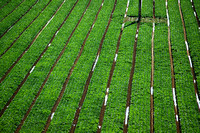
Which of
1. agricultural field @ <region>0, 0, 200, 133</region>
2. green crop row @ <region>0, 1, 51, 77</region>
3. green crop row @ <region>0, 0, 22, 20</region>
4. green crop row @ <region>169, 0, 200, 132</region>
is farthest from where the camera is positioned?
green crop row @ <region>0, 0, 22, 20</region>

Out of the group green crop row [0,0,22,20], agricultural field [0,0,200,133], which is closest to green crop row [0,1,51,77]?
agricultural field [0,0,200,133]

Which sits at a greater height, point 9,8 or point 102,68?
point 9,8

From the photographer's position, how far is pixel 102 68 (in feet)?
51.4

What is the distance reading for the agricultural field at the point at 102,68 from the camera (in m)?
12.3

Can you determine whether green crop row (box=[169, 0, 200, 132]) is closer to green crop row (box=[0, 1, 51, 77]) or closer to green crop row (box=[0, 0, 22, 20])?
green crop row (box=[0, 1, 51, 77])

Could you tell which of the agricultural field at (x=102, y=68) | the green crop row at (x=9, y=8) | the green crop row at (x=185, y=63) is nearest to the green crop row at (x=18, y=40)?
the agricultural field at (x=102, y=68)

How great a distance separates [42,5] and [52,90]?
18.1m

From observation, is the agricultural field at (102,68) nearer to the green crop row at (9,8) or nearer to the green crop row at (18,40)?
the green crop row at (18,40)

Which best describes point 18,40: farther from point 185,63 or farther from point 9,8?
point 185,63

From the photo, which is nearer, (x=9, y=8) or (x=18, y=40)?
(x=18, y=40)

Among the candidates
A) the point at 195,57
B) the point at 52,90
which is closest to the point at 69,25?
the point at 52,90

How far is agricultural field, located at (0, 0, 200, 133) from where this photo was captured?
12.3m

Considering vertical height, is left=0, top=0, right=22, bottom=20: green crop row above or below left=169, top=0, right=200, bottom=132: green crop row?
above

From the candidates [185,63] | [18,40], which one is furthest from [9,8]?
[185,63]
